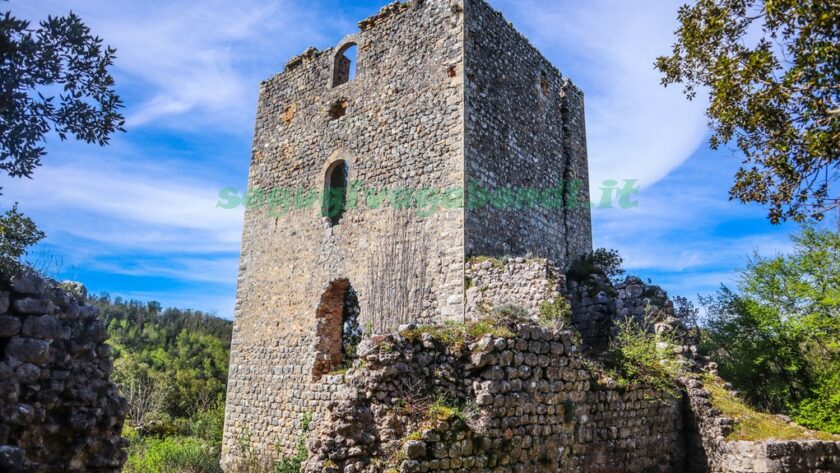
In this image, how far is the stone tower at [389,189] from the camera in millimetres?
11180

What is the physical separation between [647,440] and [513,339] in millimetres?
3436

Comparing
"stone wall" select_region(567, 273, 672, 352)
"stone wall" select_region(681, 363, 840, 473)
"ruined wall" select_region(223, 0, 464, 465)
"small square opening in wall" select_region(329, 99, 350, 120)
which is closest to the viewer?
"stone wall" select_region(681, 363, 840, 473)

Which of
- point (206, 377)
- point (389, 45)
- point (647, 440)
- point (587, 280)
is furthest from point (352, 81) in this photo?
point (206, 377)

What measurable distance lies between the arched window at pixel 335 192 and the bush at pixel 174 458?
6.36 metres

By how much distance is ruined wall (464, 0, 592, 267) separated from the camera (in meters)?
11.4

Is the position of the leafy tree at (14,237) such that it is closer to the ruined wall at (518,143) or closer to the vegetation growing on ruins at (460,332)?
the vegetation growing on ruins at (460,332)

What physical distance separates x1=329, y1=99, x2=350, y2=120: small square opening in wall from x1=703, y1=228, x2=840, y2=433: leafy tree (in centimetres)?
993

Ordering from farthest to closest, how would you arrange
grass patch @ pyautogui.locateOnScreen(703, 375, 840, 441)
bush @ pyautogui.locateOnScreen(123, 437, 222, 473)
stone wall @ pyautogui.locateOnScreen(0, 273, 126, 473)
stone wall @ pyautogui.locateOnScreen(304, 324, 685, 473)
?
bush @ pyautogui.locateOnScreen(123, 437, 222, 473), grass patch @ pyautogui.locateOnScreen(703, 375, 840, 441), stone wall @ pyautogui.locateOnScreen(304, 324, 685, 473), stone wall @ pyautogui.locateOnScreen(0, 273, 126, 473)

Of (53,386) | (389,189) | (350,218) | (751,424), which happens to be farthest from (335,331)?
(53,386)

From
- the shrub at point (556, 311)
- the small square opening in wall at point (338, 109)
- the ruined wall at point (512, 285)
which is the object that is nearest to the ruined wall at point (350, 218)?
the small square opening in wall at point (338, 109)

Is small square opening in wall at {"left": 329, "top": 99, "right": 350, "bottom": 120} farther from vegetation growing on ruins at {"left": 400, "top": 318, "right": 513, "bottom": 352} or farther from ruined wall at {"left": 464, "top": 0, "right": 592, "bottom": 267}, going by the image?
vegetation growing on ruins at {"left": 400, "top": 318, "right": 513, "bottom": 352}

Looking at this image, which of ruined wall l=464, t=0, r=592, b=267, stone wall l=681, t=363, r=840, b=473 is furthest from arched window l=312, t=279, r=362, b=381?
stone wall l=681, t=363, r=840, b=473

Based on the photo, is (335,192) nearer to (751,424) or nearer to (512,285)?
(512,285)

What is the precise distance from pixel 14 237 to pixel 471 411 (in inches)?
210
